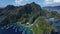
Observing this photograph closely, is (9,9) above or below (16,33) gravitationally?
above

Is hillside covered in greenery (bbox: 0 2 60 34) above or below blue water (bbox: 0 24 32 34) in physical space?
above

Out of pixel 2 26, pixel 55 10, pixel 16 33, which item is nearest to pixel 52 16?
pixel 55 10

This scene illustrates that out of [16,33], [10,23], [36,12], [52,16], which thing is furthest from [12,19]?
[52,16]

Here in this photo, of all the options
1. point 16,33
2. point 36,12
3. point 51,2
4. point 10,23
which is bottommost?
point 16,33

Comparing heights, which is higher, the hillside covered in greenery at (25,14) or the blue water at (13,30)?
the hillside covered in greenery at (25,14)

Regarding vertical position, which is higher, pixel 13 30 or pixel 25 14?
pixel 25 14

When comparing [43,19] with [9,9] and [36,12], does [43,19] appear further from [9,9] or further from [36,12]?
[9,9]

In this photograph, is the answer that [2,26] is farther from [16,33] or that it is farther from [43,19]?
[43,19]
